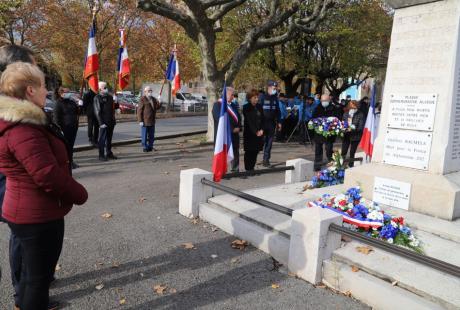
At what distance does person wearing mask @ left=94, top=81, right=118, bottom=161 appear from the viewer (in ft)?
34.5

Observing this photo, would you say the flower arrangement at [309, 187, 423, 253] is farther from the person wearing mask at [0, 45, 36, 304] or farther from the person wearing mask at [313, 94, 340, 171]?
the person wearing mask at [313, 94, 340, 171]

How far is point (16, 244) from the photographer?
10.4 ft

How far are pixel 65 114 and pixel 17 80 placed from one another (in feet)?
22.5

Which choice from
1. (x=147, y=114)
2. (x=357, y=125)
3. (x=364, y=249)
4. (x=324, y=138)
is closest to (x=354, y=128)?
(x=357, y=125)

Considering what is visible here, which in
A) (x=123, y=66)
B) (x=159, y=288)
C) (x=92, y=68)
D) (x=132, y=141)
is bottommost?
(x=159, y=288)

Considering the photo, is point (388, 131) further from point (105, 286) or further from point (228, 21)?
point (228, 21)

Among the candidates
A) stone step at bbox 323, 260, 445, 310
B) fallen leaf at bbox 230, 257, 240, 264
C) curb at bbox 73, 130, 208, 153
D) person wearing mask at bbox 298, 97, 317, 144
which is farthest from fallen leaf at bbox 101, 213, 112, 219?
person wearing mask at bbox 298, 97, 317, 144

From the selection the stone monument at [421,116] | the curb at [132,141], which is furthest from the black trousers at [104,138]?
the stone monument at [421,116]

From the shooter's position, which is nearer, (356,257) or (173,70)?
(356,257)

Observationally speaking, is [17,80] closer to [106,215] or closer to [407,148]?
[106,215]

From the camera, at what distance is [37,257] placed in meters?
2.71

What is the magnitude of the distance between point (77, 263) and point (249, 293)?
1911 millimetres

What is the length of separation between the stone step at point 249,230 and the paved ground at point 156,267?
0.12 m

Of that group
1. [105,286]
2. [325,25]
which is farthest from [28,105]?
[325,25]
